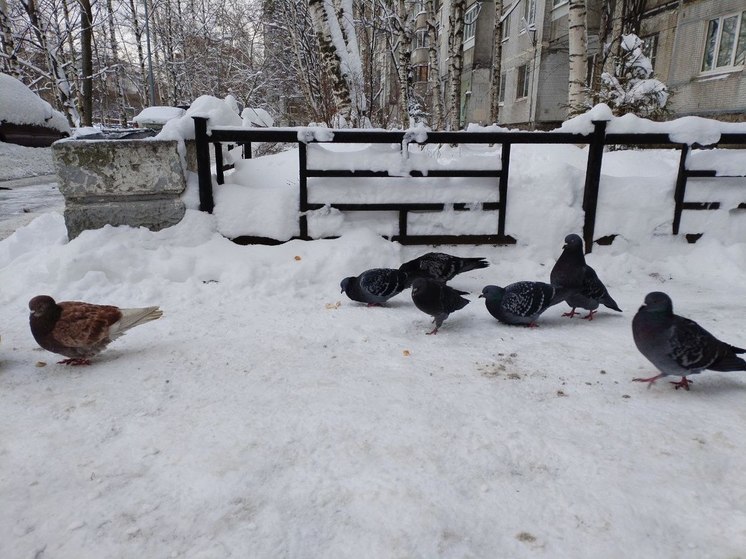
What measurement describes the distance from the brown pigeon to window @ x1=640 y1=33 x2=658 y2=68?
62.0 feet

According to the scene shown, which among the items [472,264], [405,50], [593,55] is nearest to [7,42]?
[405,50]

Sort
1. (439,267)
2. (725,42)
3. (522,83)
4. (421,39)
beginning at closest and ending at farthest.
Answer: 1. (439,267)
2. (725,42)
3. (522,83)
4. (421,39)

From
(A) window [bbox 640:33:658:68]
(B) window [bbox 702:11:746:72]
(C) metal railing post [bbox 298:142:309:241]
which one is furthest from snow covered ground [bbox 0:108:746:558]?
(A) window [bbox 640:33:658:68]

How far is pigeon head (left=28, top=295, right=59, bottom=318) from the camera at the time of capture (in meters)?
2.98

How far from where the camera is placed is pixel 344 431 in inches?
95.1

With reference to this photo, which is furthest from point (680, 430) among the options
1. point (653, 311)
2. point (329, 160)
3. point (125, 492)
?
point (329, 160)

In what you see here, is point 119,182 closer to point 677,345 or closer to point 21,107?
point 677,345

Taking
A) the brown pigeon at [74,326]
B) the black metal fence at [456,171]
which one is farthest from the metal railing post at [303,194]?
the brown pigeon at [74,326]

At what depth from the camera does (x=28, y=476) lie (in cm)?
207

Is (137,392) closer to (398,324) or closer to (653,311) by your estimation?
(398,324)

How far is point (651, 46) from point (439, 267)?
671 inches

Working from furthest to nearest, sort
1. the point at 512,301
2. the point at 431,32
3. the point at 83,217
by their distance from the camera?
the point at 431,32 → the point at 83,217 → the point at 512,301

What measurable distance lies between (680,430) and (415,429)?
1280 mm

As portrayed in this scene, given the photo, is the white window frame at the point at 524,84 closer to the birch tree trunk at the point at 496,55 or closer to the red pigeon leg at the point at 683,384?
the birch tree trunk at the point at 496,55
